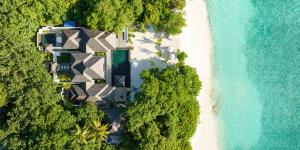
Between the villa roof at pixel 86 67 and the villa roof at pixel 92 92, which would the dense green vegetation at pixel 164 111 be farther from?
the villa roof at pixel 86 67

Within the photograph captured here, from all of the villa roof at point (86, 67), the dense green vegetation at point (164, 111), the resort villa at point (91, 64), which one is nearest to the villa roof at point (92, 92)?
the resort villa at point (91, 64)

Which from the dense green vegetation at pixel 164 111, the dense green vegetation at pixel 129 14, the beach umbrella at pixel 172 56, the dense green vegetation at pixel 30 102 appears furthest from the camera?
the beach umbrella at pixel 172 56

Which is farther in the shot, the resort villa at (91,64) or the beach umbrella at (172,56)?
the beach umbrella at (172,56)

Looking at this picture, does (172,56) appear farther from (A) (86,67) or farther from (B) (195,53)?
(A) (86,67)

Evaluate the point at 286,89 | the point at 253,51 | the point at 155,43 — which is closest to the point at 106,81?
the point at 155,43

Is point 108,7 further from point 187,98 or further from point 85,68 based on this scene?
point 187,98

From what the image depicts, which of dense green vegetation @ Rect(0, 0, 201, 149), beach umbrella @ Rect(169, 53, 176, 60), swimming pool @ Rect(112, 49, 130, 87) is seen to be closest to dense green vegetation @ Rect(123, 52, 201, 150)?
dense green vegetation @ Rect(0, 0, 201, 149)

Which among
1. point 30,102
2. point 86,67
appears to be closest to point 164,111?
point 86,67
